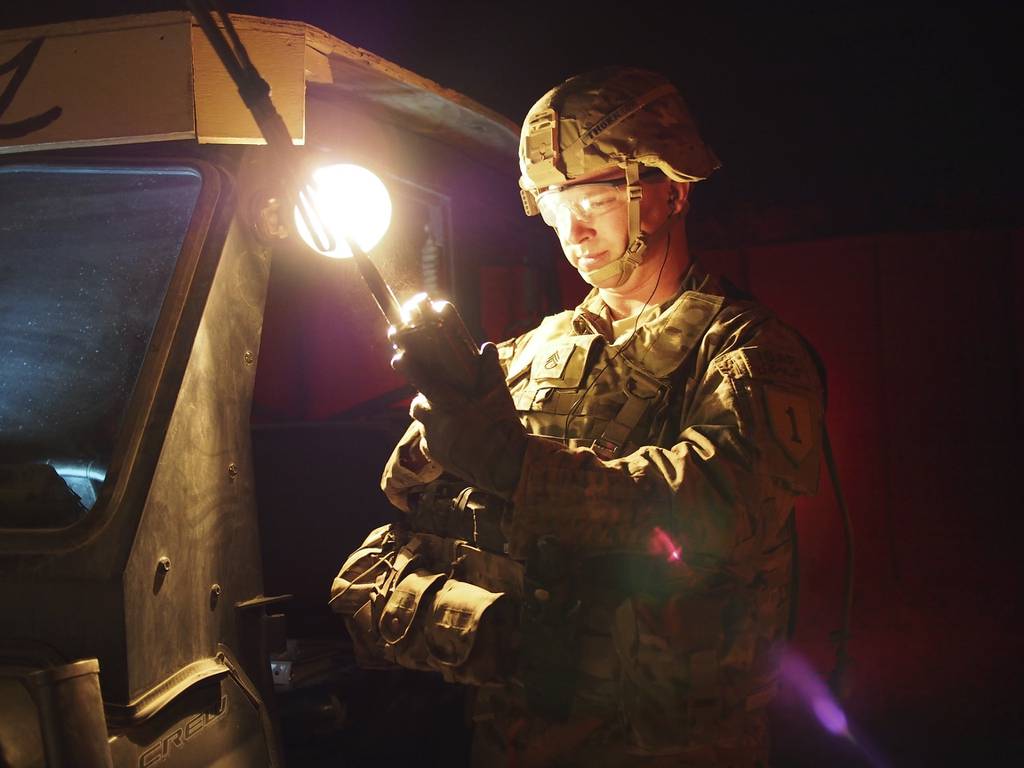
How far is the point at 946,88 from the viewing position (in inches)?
152

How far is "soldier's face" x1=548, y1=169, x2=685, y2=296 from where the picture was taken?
84.0 inches

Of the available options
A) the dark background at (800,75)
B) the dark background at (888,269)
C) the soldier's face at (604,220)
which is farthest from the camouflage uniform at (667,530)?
the dark background at (800,75)

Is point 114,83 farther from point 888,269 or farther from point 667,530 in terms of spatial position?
point 888,269

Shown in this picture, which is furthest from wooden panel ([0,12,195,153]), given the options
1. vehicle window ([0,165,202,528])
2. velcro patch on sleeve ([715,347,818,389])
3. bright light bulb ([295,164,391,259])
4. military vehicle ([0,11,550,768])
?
velcro patch on sleeve ([715,347,818,389])

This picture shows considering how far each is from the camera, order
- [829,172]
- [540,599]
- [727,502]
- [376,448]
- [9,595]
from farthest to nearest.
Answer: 1. [829,172]
2. [376,448]
3. [540,599]
4. [727,502]
5. [9,595]

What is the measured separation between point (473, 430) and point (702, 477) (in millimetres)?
494

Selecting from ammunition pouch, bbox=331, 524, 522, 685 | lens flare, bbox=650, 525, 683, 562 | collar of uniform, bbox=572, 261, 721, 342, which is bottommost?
ammunition pouch, bbox=331, 524, 522, 685

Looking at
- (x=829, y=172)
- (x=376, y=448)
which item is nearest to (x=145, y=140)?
(x=376, y=448)

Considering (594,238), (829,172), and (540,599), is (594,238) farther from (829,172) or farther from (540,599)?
(829,172)

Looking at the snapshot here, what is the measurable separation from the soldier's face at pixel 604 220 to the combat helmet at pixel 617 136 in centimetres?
3

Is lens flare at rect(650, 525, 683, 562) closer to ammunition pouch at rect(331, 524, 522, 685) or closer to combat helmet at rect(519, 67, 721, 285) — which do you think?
ammunition pouch at rect(331, 524, 522, 685)

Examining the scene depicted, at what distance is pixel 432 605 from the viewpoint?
6.49ft

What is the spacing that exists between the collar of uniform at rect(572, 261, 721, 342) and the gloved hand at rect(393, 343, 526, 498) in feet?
2.17

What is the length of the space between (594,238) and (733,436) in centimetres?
71
